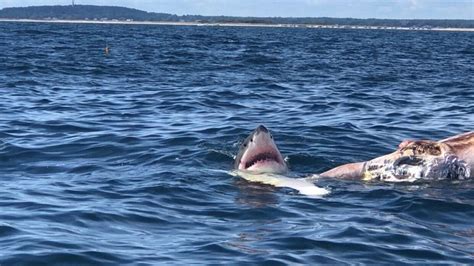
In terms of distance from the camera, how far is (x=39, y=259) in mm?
8578

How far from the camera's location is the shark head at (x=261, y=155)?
44.2 ft

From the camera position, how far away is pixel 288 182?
41.4 ft

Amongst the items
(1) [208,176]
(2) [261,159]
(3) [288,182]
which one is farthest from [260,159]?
(3) [288,182]

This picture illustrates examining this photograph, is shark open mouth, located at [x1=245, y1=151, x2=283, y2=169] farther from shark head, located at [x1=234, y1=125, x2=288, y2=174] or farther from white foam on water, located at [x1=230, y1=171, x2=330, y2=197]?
white foam on water, located at [x1=230, y1=171, x2=330, y2=197]

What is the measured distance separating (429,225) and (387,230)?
74 centimetres

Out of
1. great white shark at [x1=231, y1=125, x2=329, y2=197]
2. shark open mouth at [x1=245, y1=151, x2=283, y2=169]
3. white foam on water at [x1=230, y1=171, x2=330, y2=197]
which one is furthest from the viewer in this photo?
shark open mouth at [x1=245, y1=151, x2=283, y2=169]

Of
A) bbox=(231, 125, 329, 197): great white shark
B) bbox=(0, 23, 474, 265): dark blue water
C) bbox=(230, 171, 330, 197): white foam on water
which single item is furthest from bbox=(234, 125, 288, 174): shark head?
bbox=(0, 23, 474, 265): dark blue water

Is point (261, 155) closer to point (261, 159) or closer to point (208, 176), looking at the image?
point (261, 159)

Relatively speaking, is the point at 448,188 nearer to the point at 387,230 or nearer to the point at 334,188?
the point at 334,188

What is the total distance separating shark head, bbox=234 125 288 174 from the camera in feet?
44.2

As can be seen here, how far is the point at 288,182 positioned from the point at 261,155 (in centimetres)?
109

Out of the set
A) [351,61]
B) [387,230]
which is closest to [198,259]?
[387,230]

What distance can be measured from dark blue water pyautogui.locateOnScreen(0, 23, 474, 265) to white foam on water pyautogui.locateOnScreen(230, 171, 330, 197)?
224 mm

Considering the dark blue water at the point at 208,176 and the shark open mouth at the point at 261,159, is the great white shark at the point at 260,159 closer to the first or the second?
the shark open mouth at the point at 261,159
